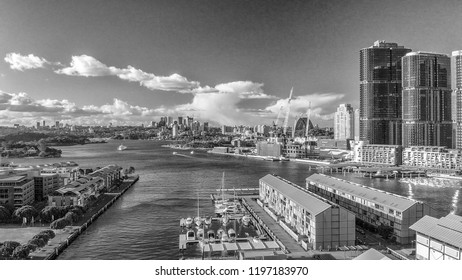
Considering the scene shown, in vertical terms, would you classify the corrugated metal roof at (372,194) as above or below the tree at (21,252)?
above

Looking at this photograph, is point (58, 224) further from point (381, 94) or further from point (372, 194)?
point (381, 94)

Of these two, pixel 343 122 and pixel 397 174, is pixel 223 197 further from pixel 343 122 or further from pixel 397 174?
pixel 343 122

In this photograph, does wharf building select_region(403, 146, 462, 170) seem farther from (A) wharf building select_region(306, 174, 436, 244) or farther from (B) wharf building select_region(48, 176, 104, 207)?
(B) wharf building select_region(48, 176, 104, 207)

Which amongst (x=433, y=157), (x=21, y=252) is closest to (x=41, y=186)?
(x=21, y=252)

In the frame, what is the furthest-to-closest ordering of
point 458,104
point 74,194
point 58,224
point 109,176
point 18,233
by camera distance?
point 458,104, point 109,176, point 74,194, point 58,224, point 18,233

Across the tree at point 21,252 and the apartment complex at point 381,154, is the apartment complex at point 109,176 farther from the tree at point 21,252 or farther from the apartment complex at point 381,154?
the apartment complex at point 381,154

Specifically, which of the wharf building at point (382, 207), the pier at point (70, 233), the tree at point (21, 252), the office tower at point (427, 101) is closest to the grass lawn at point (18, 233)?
the pier at point (70, 233)

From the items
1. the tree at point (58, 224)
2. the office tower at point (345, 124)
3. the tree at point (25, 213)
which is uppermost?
the office tower at point (345, 124)
